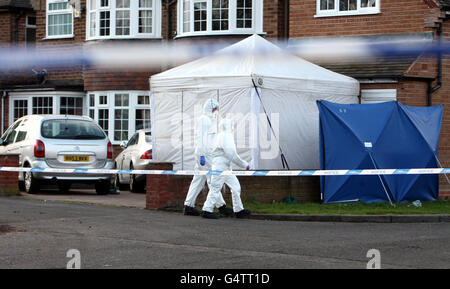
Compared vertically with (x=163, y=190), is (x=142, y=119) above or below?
above

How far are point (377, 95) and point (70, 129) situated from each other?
271 inches

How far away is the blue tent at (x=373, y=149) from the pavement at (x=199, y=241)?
115 inches

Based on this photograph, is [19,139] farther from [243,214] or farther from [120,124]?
[120,124]

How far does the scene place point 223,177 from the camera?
14.7 metres

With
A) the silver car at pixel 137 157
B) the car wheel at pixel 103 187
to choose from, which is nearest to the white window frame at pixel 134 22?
the silver car at pixel 137 157

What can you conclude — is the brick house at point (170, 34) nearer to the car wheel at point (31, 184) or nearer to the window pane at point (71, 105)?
the window pane at point (71, 105)

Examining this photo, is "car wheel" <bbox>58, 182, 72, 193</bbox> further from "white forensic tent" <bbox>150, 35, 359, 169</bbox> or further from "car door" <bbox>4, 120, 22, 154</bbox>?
"white forensic tent" <bbox>150, 35, 359, 169</bbox>

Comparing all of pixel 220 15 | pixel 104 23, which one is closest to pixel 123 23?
pixel 104 23

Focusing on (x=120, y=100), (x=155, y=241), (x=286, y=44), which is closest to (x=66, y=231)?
(x=155, y=241)

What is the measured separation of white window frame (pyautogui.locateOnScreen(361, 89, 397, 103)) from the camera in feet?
65.8

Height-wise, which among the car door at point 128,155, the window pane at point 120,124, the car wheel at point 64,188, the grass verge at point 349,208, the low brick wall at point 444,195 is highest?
the window pane at point 120,124

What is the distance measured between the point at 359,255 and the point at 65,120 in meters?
10.7

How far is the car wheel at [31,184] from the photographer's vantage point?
62.4 feet

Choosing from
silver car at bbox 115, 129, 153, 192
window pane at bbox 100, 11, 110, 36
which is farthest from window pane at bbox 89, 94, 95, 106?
silver car at bbox 115, 129, 153, 192
